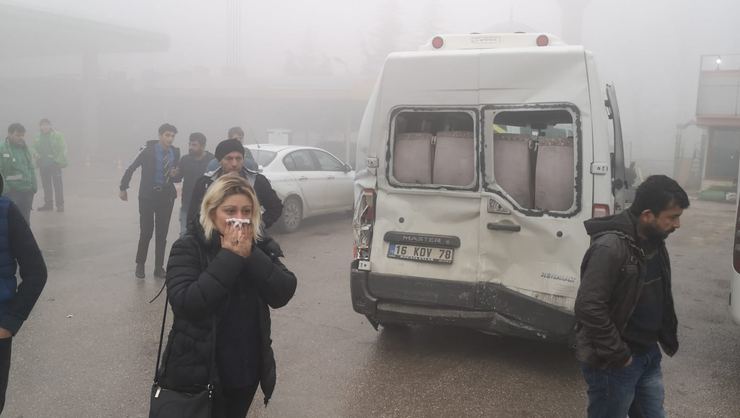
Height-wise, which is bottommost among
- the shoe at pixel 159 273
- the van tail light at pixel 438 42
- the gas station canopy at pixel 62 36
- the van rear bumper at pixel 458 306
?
the shoe at pixel 159 273

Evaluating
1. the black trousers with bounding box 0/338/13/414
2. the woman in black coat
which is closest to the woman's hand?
the woman in black coat

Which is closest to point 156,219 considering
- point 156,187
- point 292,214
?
point 156,187

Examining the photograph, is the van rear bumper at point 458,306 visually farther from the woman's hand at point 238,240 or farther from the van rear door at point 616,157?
the woman's hand at point 238,240

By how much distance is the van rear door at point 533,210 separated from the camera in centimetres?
425

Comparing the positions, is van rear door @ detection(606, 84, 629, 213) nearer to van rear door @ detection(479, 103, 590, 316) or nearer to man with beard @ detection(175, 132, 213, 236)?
van rear door @ detection(479, 103, 590, 316)

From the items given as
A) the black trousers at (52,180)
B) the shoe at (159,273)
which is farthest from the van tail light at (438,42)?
the black trousers at (52,180)

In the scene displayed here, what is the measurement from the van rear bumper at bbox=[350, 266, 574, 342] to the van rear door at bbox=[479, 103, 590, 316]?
10 centimetres

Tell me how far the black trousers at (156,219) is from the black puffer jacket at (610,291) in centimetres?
560

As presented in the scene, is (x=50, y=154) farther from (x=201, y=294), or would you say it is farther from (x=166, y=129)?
(x=201, y=294)

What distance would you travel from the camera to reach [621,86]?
42188 mm

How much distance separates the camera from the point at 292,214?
10.5m

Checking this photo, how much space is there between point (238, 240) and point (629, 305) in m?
1.67

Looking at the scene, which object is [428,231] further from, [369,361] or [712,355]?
[712,355]

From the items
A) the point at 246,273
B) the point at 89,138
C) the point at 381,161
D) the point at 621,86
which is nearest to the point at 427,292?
the point at 381,161
